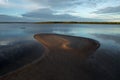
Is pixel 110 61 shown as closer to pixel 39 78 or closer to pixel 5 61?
pixel 39 78

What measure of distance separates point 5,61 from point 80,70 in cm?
561

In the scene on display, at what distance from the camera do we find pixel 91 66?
1182 cm

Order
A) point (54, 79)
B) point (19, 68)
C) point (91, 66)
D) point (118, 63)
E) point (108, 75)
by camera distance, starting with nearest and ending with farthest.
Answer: point (54, 79) < point (108, 75) < point (19, 68) < point (91, 66) < point (118, 63)

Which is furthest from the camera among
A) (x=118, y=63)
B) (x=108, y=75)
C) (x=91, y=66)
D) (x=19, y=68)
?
(x=118, y=63)

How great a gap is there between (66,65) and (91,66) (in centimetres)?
184

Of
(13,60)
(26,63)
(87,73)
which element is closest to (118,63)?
(87,73)

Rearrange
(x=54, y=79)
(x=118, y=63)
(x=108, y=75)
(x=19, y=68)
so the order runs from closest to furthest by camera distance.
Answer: (x=54, y=79), (x=108, y=75), (x=19, y=68), (x=118, y=63)

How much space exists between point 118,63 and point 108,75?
298 centimetres

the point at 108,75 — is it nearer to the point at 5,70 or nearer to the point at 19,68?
the point at 19,68

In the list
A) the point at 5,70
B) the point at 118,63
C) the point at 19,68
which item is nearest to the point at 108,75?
the point at 118,63

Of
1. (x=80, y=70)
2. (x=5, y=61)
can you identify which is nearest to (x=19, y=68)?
(x=5, y=61)

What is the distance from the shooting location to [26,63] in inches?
472

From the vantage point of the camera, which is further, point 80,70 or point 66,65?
point 66,65

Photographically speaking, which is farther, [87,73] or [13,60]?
[13,60]
